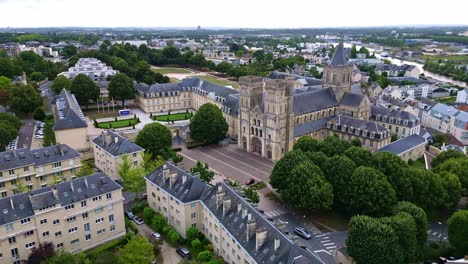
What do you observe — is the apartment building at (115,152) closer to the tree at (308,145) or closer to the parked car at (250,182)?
the parked car at (250,182)

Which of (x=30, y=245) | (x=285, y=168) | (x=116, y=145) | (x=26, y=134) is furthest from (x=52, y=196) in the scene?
(x=26, y=134)

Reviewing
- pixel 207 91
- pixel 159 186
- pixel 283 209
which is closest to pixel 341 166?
pixel 283 209

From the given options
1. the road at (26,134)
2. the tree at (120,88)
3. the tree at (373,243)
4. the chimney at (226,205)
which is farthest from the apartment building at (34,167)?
the tree at (120,88)

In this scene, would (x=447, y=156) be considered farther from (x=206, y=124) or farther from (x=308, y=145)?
(x=206, y=124)

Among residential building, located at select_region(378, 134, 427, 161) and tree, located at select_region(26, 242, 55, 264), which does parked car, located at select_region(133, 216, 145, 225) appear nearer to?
tree, located at select_region(26, 242, 55, 264)

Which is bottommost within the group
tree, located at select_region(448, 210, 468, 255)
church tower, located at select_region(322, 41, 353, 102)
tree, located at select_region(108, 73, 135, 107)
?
tree, located at select_region(448, 210, 468, 255)

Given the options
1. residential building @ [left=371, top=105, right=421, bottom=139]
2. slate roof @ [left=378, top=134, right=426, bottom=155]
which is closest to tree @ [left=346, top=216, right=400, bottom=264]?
slate roof @ [left=378, top=134, right=426, bottom=155]
